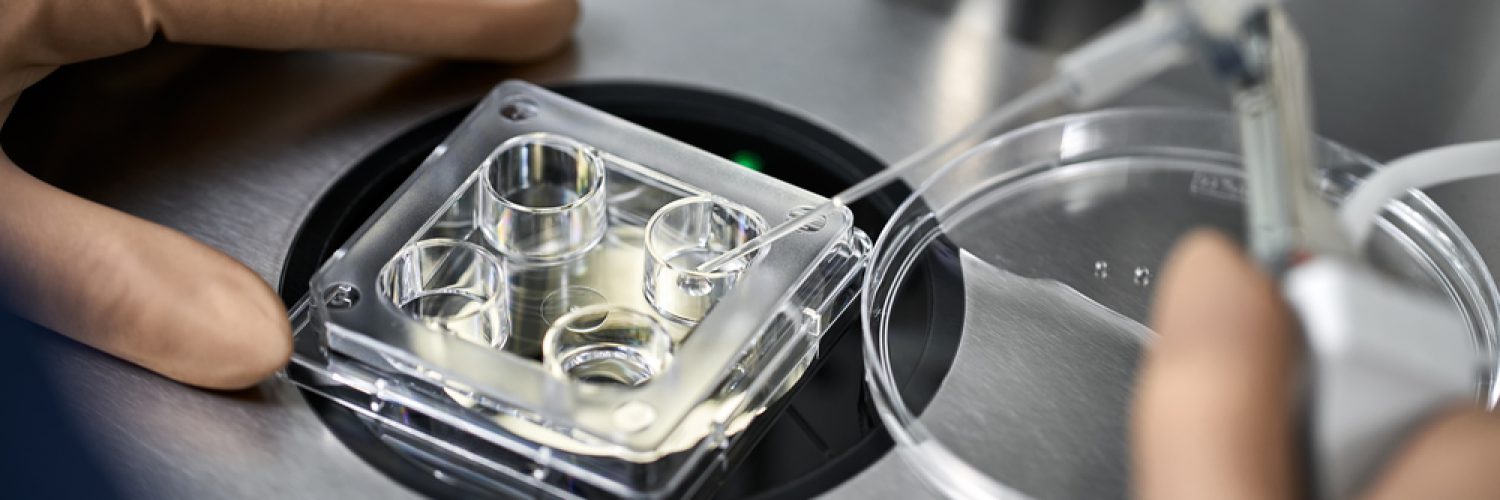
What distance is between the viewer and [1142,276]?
2.42ft

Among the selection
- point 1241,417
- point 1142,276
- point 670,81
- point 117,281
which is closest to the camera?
point 1241,417

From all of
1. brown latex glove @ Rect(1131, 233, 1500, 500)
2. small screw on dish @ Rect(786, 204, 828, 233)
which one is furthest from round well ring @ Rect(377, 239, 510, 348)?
brown latex glove @ Rect(1131, 233, 1500, 500)

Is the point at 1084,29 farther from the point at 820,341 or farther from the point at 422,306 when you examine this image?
the point at 422,306

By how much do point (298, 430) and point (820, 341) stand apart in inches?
9.3

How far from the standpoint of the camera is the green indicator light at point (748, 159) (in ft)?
2.58

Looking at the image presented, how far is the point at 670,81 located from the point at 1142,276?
0.95 ft

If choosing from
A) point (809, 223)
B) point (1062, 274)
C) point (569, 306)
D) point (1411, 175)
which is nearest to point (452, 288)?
point (569, 306)

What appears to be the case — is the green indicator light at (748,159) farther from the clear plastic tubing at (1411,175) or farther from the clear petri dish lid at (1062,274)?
the clear plastic tubing at (1411,175)

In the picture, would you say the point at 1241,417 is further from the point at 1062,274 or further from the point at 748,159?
the point at 748,159

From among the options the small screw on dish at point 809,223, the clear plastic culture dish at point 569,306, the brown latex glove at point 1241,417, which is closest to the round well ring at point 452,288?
the clear plastic culture dish at point 569,306

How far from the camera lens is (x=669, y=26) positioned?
2.89 ft

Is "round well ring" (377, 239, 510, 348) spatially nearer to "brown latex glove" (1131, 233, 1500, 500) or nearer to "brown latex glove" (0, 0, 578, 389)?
"brown latex glove" (0, 0, 578, 389)

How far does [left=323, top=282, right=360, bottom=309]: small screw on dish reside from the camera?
63cm

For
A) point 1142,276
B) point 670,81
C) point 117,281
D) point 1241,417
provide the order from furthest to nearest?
point 670,81 < point 1142,276 < point 117,281 < point 1241,417
